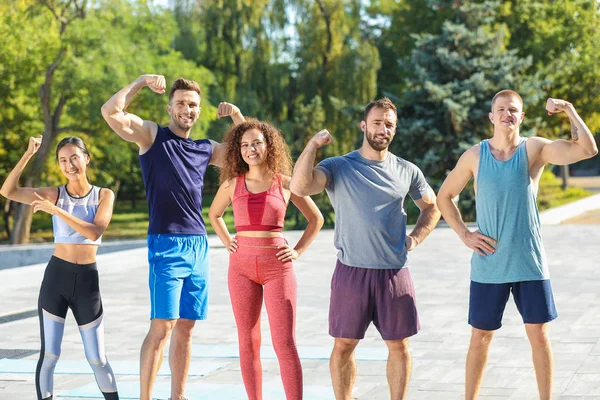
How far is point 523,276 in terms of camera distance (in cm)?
500

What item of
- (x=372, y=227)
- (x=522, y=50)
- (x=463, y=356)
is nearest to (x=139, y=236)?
(x=522, y=50)

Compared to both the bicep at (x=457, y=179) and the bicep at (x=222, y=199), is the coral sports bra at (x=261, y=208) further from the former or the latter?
the bicep at (x=457, y=179)

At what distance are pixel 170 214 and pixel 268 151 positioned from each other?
652 millimetres

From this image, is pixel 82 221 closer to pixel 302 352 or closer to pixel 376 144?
pixel 376 144

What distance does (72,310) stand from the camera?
17.1ft

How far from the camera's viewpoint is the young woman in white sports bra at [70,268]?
5.21 m

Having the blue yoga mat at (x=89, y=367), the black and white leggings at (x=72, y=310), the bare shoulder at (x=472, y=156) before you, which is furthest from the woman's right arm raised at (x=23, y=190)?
the bare shoulder at (x=472, y=156)

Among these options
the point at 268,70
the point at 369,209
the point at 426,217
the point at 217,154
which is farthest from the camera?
the point at 268,70

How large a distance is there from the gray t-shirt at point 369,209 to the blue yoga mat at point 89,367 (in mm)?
2206

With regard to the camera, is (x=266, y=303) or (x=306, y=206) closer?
(x=266, y=303)

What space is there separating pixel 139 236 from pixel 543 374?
30.3 metres

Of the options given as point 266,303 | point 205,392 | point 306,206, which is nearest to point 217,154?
point 306,206

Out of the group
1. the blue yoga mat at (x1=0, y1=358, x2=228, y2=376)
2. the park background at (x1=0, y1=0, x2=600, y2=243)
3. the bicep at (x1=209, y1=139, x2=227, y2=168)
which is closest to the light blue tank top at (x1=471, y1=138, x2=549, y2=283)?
the bicep at (x1=209, y1=139, x2=227, y2=168)

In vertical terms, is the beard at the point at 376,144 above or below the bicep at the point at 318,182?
above
